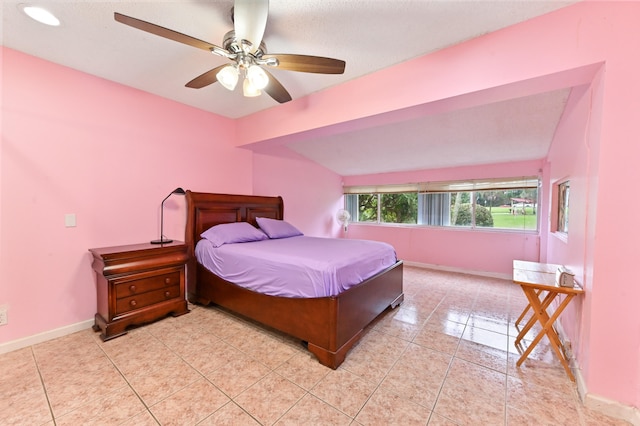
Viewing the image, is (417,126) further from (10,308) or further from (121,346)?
(10,308)

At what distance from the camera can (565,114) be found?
2.35 metres

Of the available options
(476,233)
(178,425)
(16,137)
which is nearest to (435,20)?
(178,425)

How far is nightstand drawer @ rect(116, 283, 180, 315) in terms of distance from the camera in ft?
7.29

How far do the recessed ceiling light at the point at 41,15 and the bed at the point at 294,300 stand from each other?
5.64 ft

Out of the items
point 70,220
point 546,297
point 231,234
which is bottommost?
point 546,297

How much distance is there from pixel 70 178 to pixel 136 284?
3.75ft

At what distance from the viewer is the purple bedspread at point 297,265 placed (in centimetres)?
191

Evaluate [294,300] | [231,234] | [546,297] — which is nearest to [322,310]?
[294,300]

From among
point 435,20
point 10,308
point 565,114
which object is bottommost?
point 10,308

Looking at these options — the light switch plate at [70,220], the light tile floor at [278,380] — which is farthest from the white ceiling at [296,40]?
the light tile floor at [278,380]

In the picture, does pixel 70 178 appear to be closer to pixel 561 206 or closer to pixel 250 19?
pixel 250 19

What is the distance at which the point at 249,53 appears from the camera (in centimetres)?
157

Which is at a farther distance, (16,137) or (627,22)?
(16,137)

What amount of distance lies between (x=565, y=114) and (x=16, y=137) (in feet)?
15.9
